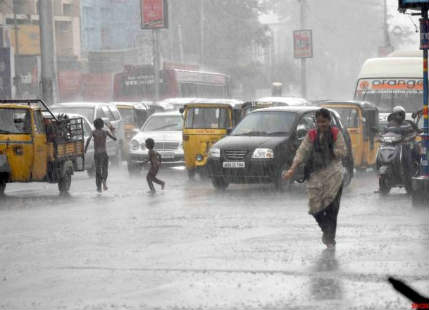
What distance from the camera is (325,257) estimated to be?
1234 cm

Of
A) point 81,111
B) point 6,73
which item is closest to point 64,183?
point 81,111

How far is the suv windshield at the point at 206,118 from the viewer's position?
27.8 m

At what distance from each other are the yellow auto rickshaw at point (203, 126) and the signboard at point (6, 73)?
25.5 m

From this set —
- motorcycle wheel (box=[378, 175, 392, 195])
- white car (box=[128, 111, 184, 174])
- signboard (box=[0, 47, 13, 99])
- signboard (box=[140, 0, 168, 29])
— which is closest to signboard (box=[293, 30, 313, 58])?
signboard (box=[140, 0, 168, 29])

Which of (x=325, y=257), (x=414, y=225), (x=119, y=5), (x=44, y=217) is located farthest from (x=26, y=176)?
(x=119, y=5)

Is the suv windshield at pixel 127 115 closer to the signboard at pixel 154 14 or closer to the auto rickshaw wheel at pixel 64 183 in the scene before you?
the auto rickshaw wheel at pixel 64 183

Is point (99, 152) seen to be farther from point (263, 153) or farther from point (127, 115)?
point (127, 115)

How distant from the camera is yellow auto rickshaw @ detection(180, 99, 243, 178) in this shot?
27359 millimetres

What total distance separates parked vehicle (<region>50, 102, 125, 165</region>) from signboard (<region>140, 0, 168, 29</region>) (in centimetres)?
2290

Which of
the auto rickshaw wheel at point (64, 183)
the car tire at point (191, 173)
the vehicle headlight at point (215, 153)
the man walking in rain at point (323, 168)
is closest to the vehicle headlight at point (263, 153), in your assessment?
the vehicle headlight at point (215, 153)

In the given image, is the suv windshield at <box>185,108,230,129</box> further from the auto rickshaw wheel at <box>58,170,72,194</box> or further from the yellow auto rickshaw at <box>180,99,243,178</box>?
the auto rickshaw wheel at <box>58,170,72,194</box>

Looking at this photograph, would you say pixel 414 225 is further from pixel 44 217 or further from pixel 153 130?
pixel 153 130

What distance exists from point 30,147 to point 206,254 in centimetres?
965

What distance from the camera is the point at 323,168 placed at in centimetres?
1349
